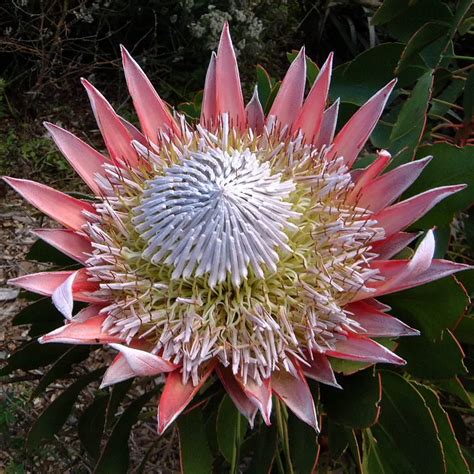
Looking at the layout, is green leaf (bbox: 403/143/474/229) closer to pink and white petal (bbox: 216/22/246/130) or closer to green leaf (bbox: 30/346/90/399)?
pink and white petal (bbox: 216/22/246/130)

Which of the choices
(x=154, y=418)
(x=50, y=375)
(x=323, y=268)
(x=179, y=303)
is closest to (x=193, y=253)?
(x=179, y=303)

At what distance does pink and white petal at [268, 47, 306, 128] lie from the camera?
4.45 ft

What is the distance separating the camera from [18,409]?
7.43 feet

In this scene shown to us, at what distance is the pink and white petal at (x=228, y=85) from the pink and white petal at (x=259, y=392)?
55 centimetres

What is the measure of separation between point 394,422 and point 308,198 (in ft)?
1.56

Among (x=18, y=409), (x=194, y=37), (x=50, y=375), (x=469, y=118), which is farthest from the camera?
(x=194, y=37)

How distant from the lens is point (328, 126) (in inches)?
53.1

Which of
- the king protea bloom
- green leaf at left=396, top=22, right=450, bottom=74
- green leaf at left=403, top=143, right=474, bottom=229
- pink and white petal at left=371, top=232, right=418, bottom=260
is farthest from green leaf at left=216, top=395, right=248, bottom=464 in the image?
green leaf at left=396, top=22, right=450, bottom=74

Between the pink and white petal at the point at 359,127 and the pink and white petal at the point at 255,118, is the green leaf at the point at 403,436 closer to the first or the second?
the pink and white petal at the point at 359,127

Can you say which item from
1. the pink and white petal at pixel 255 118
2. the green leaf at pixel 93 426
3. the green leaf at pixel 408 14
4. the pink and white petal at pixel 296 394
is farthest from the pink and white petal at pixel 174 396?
the green leaf at pixel 408 14

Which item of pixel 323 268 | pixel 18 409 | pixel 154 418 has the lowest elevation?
pixel 154 418

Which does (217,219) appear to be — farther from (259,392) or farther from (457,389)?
(457,389)

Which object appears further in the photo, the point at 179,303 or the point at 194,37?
the point at 194,37

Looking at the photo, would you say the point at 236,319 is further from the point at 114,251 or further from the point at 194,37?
the point at 194,37
